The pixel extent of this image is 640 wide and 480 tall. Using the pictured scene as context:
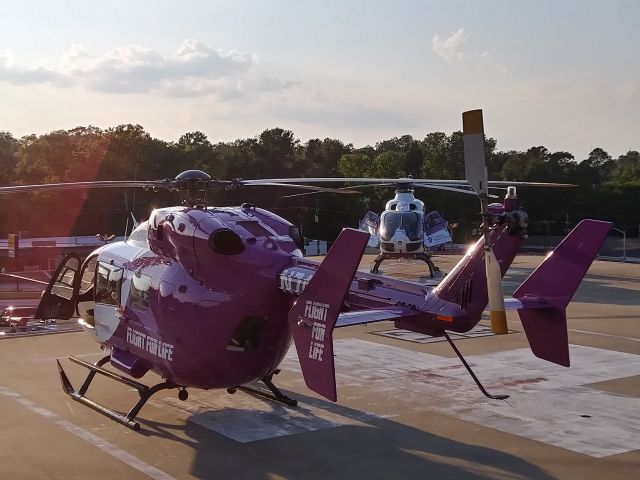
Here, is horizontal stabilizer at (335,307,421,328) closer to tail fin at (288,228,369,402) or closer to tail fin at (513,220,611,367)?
tail fin at (288,228,369,402)

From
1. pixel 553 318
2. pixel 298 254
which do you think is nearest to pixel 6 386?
pixel 298 254

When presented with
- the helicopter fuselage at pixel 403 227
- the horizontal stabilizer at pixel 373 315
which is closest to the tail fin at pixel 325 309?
the horizontal stabilizer at pixel 373 315

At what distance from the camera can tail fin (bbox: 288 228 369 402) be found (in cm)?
994

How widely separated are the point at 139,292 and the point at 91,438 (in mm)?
2587

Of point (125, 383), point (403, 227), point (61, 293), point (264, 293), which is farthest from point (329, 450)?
point (403, 227)

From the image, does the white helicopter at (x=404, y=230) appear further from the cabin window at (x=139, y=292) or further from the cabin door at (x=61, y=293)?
the cabin window at (x=139, y=292)

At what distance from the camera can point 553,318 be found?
11.3 meters

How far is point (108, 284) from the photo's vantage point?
48.4ft

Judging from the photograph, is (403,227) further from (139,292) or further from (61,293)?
(139,292)

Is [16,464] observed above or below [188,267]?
below

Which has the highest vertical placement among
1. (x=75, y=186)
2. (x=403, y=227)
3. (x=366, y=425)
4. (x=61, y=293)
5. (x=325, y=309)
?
(x=75, y=186)

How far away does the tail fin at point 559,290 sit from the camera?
11211mm

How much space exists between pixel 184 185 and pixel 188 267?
155 centimetres

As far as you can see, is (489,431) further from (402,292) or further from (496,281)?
(496,281)
